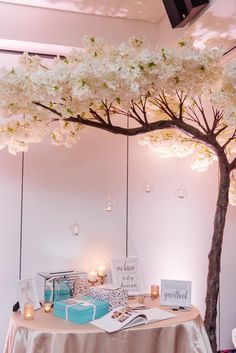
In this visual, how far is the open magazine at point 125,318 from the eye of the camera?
86.5 inches

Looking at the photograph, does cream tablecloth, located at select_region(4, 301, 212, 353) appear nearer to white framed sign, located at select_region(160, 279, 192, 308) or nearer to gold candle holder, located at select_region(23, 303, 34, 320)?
gold candle holder, located at select_region(23, 303, 34, 320)

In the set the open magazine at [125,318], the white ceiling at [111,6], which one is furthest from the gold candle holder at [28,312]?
the white ceiling at [111,6]

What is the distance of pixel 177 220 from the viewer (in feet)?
11.4

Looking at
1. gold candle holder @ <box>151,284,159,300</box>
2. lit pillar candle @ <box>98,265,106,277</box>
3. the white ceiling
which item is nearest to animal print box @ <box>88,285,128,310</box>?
gold candle holder @ <box>151,284,159,300</box>

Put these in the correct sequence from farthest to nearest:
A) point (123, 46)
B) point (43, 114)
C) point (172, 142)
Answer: point (172, 142), point (43, 114), point (123, 46)

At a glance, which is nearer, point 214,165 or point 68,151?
point 68,151

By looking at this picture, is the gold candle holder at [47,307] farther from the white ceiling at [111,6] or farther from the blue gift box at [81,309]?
the white ceiling at [111,6]

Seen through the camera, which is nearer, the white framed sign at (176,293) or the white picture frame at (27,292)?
the white picture frame at (27,292)

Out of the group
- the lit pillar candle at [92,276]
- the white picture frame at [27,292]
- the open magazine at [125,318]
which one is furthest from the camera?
the lit pillar candle at [92,276]

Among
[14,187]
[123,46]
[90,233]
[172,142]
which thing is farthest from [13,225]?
[123,46]

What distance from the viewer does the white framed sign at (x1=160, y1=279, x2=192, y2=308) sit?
103 inches

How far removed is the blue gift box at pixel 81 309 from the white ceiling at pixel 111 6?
2133mm

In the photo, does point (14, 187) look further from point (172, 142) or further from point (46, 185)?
point (172, 142)

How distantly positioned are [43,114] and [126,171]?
1230 millimetres
